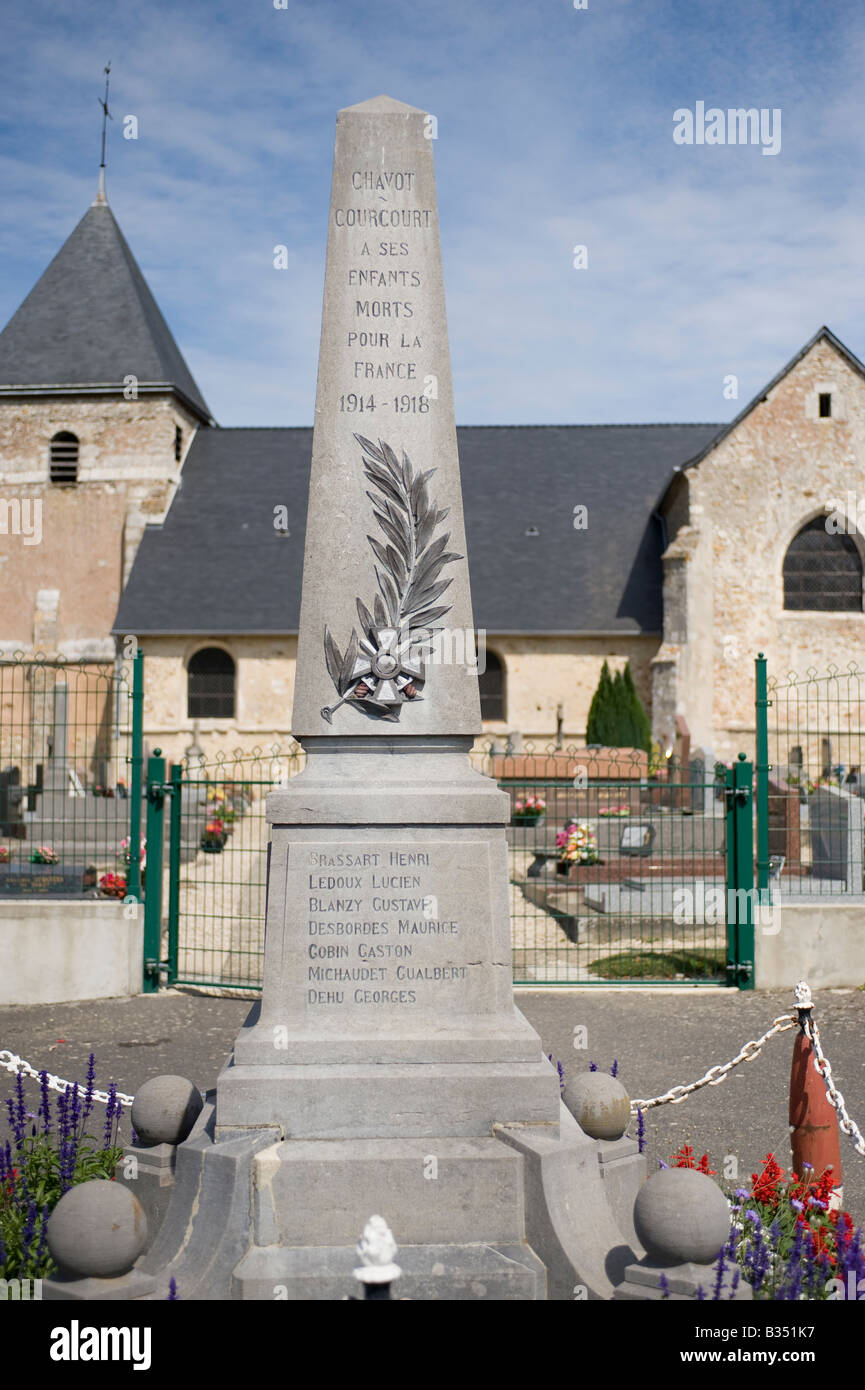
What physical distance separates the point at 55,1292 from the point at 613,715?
19.9 meters

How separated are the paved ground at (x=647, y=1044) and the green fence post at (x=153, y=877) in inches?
7.8

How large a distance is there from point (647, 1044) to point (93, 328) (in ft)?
86.2

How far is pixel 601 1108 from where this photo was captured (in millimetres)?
3977

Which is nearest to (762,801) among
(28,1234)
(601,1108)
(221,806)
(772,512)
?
(601,1108)

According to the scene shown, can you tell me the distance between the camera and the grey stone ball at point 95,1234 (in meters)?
3.11

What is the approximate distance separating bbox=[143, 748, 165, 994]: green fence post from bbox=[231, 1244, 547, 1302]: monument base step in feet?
16.0

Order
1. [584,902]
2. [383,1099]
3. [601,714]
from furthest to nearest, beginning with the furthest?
[601,714]
[584,902]
[383,1099]

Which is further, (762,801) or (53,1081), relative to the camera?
(762,801)

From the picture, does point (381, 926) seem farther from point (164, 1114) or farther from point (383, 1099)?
point (164, 1114)

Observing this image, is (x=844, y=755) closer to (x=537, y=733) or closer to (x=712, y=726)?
(x=712, y=726)

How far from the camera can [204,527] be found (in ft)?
87.4

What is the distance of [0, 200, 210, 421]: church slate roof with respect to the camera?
2762 centimetres

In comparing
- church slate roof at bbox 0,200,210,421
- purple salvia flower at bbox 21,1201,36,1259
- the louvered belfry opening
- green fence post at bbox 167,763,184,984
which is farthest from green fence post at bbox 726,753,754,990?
the louvered belfry opening
